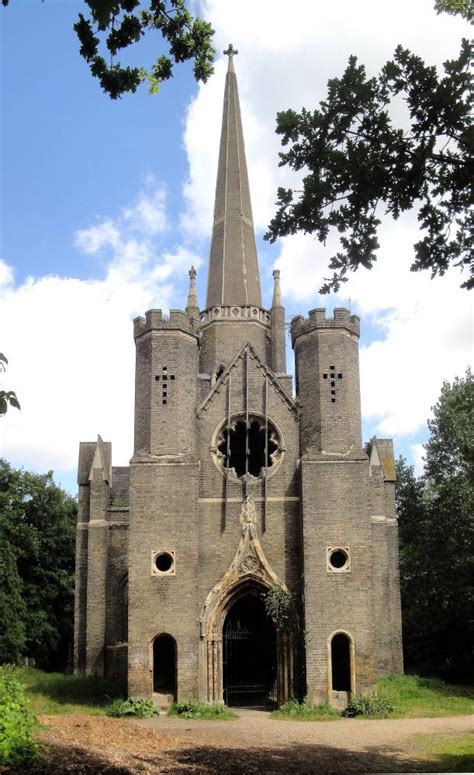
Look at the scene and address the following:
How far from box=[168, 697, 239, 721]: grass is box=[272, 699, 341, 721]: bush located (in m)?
1.27

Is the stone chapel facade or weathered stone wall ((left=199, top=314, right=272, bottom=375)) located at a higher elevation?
weathered stone wall ((left=199, top=314, right=272, bottom=375))

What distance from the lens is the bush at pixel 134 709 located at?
20734 mm

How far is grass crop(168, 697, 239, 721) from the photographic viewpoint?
2051 centimetres

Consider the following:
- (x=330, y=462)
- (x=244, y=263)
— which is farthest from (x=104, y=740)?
(x=244, y=263)

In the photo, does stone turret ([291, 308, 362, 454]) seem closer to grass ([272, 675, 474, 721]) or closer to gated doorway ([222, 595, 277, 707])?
gated doorway ([222, 595, 277, 707])

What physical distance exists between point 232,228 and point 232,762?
83.6 feet

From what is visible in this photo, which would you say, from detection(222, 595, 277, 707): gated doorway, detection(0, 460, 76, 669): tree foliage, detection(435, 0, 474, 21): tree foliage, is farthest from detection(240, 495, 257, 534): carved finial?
detection(435, 0, 474, 21): tree foliage

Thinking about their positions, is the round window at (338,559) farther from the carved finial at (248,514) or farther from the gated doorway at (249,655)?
the gated doorway at (249,655)

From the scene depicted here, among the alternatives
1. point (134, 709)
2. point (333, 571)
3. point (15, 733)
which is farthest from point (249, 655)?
point (15, 733)

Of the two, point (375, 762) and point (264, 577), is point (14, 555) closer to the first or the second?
point (264, 577)

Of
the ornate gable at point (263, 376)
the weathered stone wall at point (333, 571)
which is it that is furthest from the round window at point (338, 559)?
the ornate gable at point (263, 376)

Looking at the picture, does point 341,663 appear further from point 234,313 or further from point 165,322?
point 234,313

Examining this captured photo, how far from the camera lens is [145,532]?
74.6 feet

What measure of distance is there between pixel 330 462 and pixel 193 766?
478 inches
